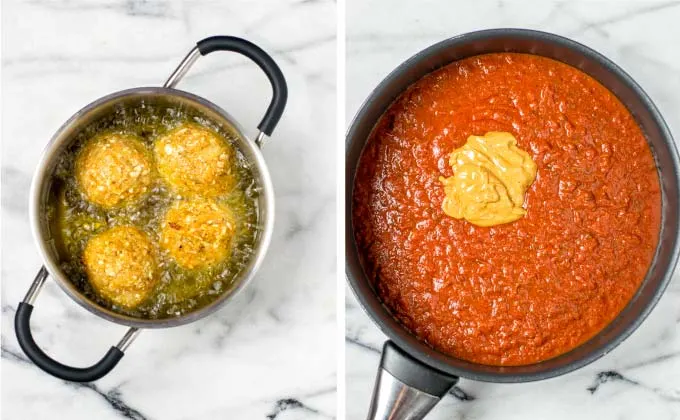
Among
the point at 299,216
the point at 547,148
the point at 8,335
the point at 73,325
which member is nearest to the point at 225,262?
the point at 299,216

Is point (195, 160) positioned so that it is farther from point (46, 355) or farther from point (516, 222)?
point (516, 222)

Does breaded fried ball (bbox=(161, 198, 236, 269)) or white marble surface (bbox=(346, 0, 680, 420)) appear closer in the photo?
breaded fried ball (bbox=(161, 198, 236, 269))

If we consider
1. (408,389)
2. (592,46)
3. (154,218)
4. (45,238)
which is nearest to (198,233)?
(154,218)

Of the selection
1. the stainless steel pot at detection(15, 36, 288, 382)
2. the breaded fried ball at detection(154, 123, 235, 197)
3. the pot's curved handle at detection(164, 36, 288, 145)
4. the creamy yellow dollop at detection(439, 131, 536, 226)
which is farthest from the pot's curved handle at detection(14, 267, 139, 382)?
the creamy yellow dollop at detection(439, 131, 536, 226)

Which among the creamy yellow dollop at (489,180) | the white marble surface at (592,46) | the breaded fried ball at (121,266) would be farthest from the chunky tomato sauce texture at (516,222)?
the breaded fried ball at (121,266)

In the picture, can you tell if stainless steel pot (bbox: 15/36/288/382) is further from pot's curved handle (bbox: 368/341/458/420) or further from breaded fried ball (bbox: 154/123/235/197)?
pot's curved handle (bbox: 368/341/458/420)
